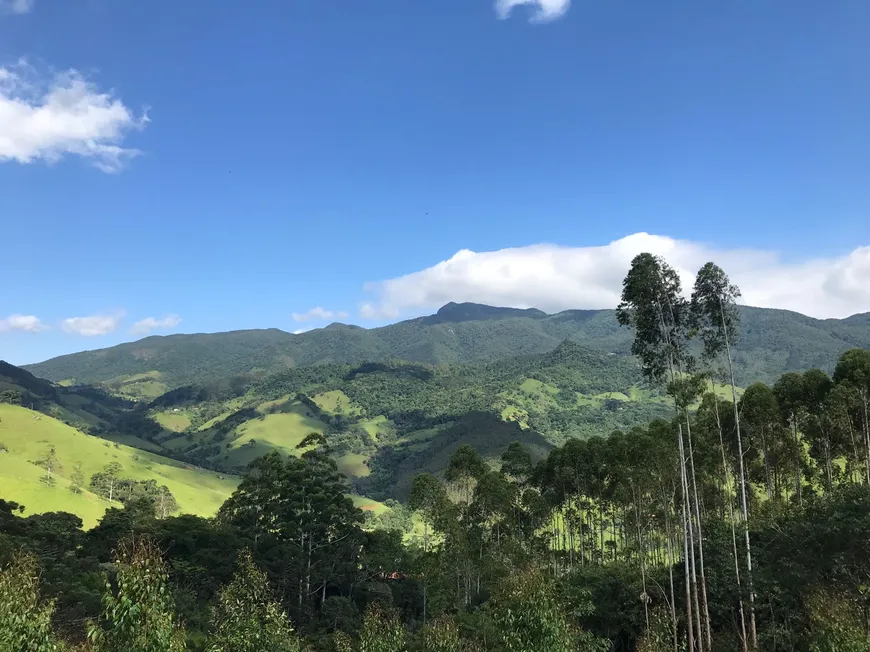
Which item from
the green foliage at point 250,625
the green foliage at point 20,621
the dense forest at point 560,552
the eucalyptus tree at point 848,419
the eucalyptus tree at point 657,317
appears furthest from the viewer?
the eucalyptus tree at point 848,419

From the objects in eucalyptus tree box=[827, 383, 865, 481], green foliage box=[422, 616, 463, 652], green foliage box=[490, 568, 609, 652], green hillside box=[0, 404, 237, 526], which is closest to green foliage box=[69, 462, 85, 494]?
green hillside box=[0, 404, 237, 526]

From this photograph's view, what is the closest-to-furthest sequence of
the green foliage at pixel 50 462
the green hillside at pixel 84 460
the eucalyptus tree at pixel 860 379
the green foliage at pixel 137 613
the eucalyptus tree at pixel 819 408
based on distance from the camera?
the green foliage at pixel 137 613 < the eucalyptus tree at pixel 860 379 < the eucalyptus tree at pixel 819 408 < the green hillside at pixel 84 460 < the green foliage at pixel 50 462

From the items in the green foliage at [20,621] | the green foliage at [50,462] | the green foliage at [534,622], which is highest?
→ the green foliage at [20,621]

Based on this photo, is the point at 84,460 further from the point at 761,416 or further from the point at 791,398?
the point at 791,398

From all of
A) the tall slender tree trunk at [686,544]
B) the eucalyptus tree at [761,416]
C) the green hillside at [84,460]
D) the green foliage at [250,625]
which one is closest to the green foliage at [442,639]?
the green foliage at [250,625]

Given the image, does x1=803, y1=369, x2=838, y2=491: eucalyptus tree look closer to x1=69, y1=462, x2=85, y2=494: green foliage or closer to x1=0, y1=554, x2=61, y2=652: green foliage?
x1=0, y1=554, x2=61, y2=652: green foliage

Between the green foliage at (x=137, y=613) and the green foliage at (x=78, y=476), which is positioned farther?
the green foliage at (x=78, y=476)

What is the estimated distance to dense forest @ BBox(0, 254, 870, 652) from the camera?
17.1m

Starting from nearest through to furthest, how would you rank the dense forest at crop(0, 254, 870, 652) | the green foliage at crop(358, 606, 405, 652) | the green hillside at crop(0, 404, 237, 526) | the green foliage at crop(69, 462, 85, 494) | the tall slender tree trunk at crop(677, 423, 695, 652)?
the dense forest at crop(0, 254, 870, 652) → the green foliage at crop(358, 606, 405, 652) → the tall slender tree trunk at crop(677, 423, 695, 652) → the green foliage at crop(69, 462, 85, 494) → the green hillside at crop(0, 404, 237, 526)

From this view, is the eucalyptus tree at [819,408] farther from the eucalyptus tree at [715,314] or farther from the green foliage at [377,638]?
the green foliage at [377,638]

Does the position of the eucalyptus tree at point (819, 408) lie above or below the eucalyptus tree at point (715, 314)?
below

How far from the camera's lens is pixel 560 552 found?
6588 centimetres

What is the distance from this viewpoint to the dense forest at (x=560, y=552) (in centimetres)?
1712

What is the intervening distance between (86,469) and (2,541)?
473 feet
